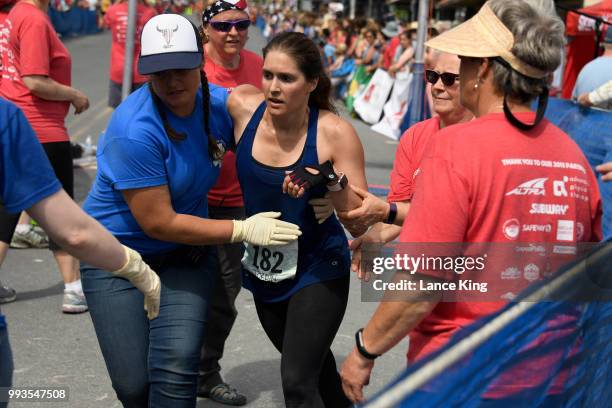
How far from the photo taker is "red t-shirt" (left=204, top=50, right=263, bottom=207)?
171 inches

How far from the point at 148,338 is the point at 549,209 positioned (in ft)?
5.13

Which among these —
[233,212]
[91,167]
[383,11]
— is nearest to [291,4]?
[383,11]

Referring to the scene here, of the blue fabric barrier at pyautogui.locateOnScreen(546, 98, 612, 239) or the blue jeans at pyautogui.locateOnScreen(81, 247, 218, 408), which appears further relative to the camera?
the blue fabric barrier at pyautogui.locateOnScreen(546, 98, 612, 239)

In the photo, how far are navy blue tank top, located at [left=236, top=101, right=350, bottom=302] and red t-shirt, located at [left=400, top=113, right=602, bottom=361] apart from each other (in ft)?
3.50

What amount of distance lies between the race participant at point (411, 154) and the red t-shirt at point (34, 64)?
2936 mm

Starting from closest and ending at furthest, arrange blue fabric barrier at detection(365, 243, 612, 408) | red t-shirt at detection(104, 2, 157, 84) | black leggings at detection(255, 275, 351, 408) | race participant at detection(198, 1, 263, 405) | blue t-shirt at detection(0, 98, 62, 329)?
blue fabric barrier at detection(365, 243, 612, 408) < blue t-shirt at detection(0, 98, 62, 329) < black leggings at detection(255, 275, 351, 408) < race participant at detection(198, 1, 263, 405) < red t-shirt at detection(104, 2, 157, 84)

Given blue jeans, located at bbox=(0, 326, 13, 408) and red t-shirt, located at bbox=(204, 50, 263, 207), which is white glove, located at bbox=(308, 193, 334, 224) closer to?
red t-shirt, located at bbox=(204, 50, 263, 207)

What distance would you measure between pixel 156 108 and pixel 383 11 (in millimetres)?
40887

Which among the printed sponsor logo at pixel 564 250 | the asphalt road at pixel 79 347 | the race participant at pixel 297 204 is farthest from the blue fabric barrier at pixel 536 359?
the asphalt road at pixel 79 347

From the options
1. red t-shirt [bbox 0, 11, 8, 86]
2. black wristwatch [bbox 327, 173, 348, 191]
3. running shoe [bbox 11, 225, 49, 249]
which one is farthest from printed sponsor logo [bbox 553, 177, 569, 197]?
running shoe [bbox 11, 225, 49, 249]

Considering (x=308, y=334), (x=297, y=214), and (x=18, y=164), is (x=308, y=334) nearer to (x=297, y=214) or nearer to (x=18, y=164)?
(x=297, y=214)

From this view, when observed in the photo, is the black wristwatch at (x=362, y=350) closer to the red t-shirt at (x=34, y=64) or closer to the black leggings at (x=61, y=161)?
the black leggings at (x=61, y=161)

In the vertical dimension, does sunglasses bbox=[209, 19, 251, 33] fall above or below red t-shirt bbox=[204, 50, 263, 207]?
above

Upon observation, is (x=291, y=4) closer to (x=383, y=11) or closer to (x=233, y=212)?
(x=383, y=11)
